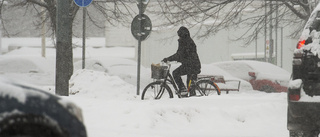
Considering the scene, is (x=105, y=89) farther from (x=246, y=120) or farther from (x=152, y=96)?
(x=246, y=120)

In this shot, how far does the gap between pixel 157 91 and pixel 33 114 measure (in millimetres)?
8491

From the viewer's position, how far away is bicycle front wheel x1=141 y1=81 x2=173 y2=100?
11.7 m

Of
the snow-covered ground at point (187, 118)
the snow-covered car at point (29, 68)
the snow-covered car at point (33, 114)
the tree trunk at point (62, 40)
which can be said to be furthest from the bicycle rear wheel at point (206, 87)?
the snow-covered car at point (33, 114)

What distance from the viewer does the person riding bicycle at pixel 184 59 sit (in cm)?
1172

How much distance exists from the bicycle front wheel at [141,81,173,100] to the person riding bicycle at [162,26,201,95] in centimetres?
25

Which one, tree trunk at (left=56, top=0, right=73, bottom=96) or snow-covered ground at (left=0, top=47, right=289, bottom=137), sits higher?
tree trunk at (left=56, top=0, right=73, bottom=96)

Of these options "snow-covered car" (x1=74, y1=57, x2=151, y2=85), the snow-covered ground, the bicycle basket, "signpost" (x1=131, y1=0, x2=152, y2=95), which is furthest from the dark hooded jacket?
"snow-covered car" (x1=74, y1=57, x2=151, y2=85)

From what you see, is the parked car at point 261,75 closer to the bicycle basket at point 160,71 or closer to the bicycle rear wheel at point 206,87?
the bicycle rear wheel at point 206,87

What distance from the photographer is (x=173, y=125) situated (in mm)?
8305

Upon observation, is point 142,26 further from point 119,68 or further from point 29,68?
point 29,68

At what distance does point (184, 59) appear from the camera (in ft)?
38.6

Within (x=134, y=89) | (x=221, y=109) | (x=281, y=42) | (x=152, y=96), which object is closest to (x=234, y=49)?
(x=281, y=42)

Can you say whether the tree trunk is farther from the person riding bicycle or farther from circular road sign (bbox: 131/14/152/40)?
circular road sign (bbox: 131/14/152/40)

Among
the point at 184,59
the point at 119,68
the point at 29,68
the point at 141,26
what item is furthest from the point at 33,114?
the point at 29,68
